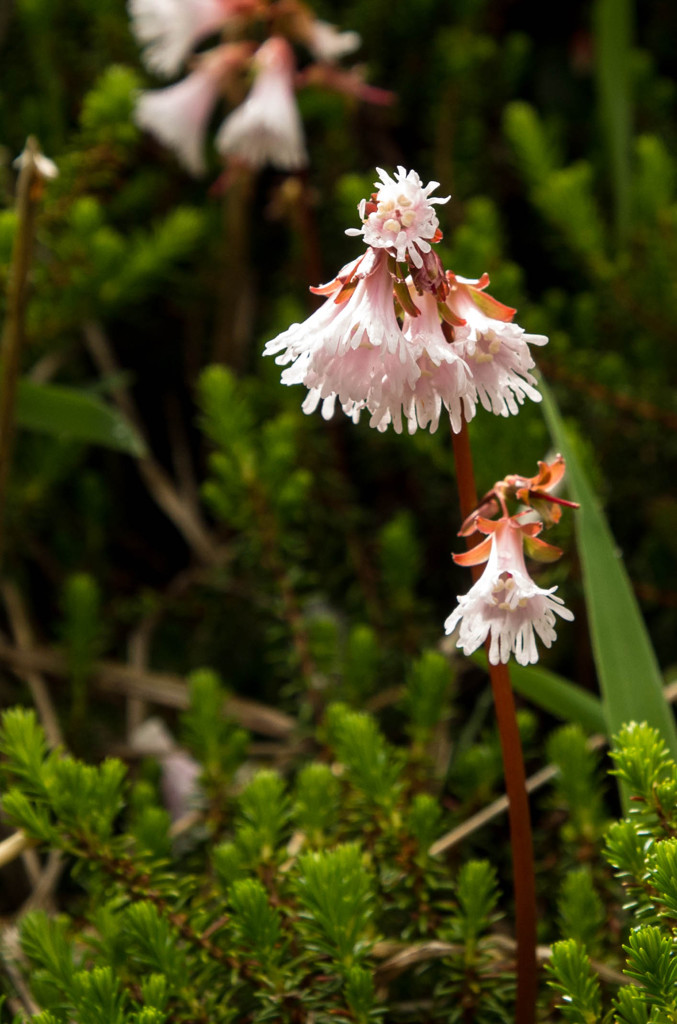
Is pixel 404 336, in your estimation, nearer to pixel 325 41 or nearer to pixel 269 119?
pixel 269 119

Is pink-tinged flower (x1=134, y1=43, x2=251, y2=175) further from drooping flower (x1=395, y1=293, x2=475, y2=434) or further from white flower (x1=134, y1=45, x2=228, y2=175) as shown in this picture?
drooping flower (x1=395, y1=293, x2=475, y2=434)

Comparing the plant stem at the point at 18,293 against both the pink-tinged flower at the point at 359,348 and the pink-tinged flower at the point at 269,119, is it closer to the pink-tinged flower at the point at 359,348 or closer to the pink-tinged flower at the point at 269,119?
the pink-tinged flower at the point at 269,119

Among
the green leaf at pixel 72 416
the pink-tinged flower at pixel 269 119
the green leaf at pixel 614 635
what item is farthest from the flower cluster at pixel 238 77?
the green leaf at pixel 614 635

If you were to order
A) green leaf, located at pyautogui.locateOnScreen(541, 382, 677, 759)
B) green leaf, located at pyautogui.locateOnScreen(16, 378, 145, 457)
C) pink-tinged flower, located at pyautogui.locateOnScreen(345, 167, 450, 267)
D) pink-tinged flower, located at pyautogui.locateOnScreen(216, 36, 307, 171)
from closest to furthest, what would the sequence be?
pink-tinged flower, located at pyautogui.locateOnScreen(345, 167, 450, 267), green leaf, located at pyautogui.locateOnScreen(541, 382, 677, 759), green leaf, located at pyautogui.locateOnScreen(16, 378, 145, 457), pink-tinged flower, located at pyautogui.locateOnScreen(216, 36, 307, 171)

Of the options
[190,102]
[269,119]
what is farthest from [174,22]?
[269,119]

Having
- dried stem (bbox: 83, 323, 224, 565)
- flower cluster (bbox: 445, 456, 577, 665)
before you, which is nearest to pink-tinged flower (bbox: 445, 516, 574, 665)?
flower cluster (bbox: 445, 456, 577, 665)

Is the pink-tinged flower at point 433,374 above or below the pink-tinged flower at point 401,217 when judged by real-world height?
below
